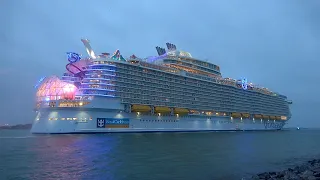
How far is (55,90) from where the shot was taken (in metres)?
66.9

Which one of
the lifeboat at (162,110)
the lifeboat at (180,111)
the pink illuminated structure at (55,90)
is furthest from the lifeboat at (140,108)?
the pink illuminated structure at (55,90)

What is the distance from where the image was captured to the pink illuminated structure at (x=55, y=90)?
65881mm

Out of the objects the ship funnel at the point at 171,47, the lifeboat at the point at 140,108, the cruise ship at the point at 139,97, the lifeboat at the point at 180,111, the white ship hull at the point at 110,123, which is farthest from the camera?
the ship funnel at the point at 171,47

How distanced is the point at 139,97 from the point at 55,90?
66.8 ft

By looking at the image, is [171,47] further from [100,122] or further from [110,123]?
[100,122]

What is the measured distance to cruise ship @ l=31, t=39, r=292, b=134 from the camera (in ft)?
210

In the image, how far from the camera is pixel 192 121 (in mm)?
88062

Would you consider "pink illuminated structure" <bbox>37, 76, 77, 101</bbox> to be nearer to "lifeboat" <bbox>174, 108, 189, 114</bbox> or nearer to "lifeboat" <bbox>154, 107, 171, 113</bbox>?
"lifeboat" <bbox>154, 107, 171, 113</bbox>

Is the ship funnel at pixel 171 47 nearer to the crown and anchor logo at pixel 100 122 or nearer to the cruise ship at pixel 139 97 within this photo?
the cruise ship at pixel 139 97

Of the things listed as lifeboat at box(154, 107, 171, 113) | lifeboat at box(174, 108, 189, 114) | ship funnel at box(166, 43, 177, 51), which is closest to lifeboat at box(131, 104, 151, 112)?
lifeboat at box(154, 107, 171, 113)

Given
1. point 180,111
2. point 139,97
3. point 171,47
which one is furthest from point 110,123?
point 171,47

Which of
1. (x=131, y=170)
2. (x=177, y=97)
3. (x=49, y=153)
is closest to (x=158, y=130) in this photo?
(x=177, y=97)

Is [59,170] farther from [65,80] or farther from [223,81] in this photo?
[223,81]

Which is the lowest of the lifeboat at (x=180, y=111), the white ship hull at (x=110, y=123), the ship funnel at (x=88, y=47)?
the white ship hull at (x=110, y=123)
